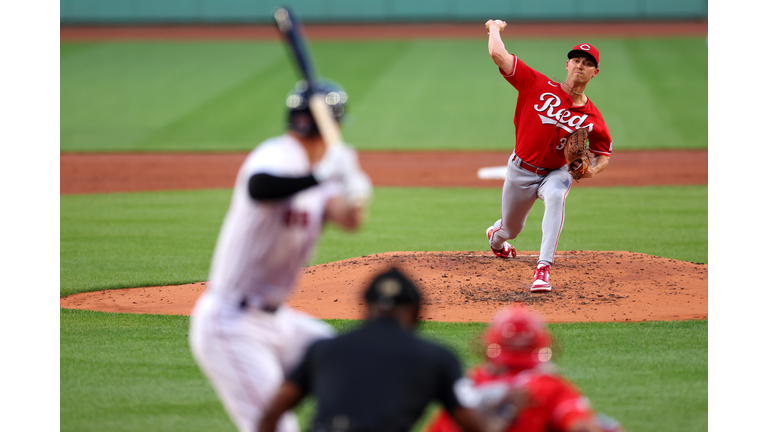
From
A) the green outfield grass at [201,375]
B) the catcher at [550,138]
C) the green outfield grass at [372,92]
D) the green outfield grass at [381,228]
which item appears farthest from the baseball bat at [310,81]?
the green outfield grass at [372,92]

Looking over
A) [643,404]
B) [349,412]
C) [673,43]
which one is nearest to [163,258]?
[643,404]

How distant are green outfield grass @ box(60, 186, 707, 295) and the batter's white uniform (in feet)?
16.7

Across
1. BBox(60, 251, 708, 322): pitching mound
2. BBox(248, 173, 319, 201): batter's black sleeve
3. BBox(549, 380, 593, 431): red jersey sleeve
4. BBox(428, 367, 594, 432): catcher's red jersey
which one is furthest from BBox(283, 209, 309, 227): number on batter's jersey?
BBox(60, 251, 708, 322): pitching mound

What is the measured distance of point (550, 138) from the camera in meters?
7.36

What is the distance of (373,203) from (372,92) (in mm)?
13184

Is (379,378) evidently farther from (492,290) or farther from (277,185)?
(492,290)

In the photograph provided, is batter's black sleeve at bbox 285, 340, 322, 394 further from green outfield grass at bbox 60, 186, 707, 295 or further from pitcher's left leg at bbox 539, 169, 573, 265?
green outfield grass at bbox 60, 186, 707, 295

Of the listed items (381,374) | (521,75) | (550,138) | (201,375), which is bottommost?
(201,375)

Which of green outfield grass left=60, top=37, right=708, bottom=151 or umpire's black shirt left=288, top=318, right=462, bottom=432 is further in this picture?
green outfield grass left=60, top=37, right=708, bottom=151

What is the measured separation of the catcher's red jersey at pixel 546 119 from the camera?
7340 mm

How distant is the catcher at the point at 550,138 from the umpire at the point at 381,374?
15.0 feet

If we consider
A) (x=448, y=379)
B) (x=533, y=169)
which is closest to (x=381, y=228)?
(x=533, y=169)

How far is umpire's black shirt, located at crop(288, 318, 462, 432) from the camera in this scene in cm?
270

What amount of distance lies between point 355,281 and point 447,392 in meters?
5.02
